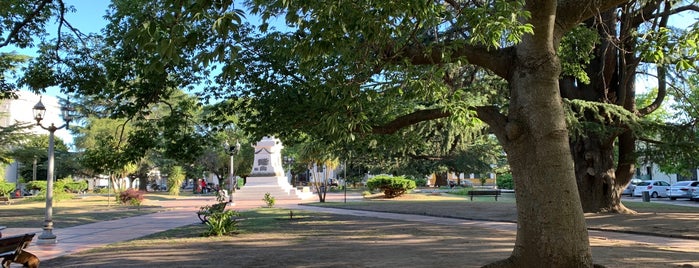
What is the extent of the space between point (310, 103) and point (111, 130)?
1488 inches

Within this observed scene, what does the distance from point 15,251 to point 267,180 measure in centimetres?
3194

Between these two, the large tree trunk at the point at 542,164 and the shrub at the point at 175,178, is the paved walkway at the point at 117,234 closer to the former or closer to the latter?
the large tree trunk at the point at 542,164

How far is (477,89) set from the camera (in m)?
17.6

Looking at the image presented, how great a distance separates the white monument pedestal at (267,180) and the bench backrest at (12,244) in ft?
96.8

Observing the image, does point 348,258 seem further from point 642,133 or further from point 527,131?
point 642,133

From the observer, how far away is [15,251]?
25.4 ft

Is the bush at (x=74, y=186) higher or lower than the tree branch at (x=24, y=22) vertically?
lower

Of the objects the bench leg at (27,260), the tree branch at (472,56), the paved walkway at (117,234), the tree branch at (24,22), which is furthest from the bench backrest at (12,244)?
the tree branch at (472,56)

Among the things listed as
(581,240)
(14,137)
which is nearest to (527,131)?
(581,240)

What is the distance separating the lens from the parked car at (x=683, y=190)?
109 ft

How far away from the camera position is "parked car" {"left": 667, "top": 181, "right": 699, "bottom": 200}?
109ft

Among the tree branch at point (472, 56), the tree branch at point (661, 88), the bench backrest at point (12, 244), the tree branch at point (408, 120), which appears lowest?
the bench backrest at point (12, 244)

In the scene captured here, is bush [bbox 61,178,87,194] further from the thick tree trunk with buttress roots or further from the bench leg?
the thick tree trunk with buttress roots

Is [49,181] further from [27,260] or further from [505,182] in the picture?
[505,182]
